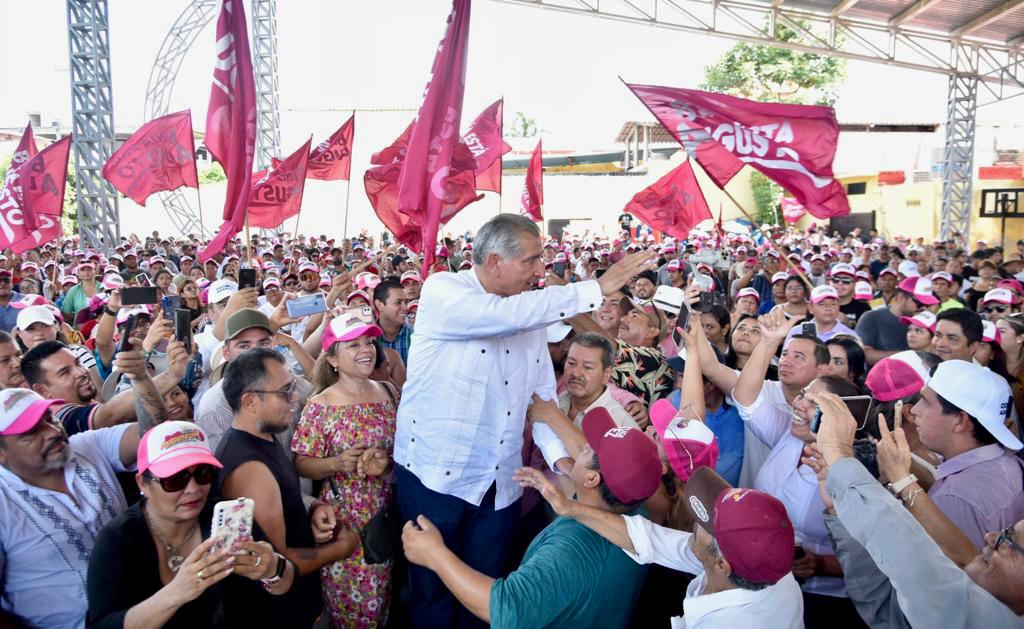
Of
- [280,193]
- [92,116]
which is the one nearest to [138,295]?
[280,193]

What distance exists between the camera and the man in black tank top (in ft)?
8.73

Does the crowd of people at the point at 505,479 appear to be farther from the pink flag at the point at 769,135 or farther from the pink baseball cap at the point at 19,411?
the pink flag at the point at 769,135

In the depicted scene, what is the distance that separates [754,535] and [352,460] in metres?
2.02

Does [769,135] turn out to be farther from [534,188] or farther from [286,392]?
[534,188]

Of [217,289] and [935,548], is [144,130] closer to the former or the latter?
[217,289]

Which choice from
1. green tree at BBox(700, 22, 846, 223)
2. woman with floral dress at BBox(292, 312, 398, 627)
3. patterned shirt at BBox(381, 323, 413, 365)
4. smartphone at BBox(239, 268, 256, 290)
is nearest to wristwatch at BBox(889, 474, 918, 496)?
woman with floral dress at BBox(292, 312, 398, 627)

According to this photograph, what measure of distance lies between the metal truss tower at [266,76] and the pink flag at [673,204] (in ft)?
51.6

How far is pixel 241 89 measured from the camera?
581cm

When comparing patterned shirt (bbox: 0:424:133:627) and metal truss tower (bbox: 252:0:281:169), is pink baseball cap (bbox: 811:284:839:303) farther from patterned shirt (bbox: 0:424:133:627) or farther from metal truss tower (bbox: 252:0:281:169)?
metal truss tower (bbox: 252:0:281:169)

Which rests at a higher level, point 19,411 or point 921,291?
point 921,291

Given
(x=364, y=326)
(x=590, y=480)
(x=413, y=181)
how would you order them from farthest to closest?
(x=413, y=181), (x=364, y=326), (x=590, y=480)

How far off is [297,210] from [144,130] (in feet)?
9.17

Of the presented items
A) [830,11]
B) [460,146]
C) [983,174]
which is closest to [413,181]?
[460,146]

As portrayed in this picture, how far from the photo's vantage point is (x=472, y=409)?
10.1 ft
